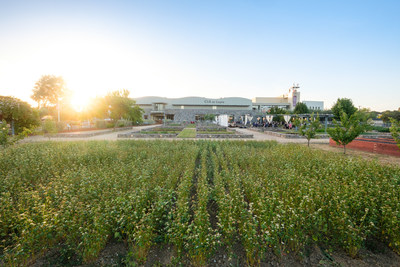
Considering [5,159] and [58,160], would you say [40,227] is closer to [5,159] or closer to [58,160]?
[58,160]

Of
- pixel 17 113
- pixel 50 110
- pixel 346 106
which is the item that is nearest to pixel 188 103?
pixel 50 110

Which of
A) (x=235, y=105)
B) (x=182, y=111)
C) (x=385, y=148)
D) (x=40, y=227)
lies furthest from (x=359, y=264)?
(x=235, y=105)

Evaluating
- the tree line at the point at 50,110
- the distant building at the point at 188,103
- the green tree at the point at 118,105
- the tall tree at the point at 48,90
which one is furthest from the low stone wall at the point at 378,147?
the tall tree at the point at 48,90

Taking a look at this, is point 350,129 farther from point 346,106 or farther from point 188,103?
point 188,103

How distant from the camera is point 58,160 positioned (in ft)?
26.6

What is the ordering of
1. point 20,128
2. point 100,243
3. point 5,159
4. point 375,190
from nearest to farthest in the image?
point 100,243
point 375,190
point 5,159
point 20,128

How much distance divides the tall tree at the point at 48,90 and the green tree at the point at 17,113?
40.2 meters

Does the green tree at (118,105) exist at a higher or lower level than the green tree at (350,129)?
higher

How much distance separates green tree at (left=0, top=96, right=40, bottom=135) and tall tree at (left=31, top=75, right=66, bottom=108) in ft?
132

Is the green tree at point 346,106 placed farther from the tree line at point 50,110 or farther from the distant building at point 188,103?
the tree line at point 50,110

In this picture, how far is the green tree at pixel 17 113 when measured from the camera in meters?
17.4

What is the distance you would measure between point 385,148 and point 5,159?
2188 cm

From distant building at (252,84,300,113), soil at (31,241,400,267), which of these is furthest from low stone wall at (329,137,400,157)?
distant building at (252,84,300,113)

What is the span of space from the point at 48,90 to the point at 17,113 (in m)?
45.5
